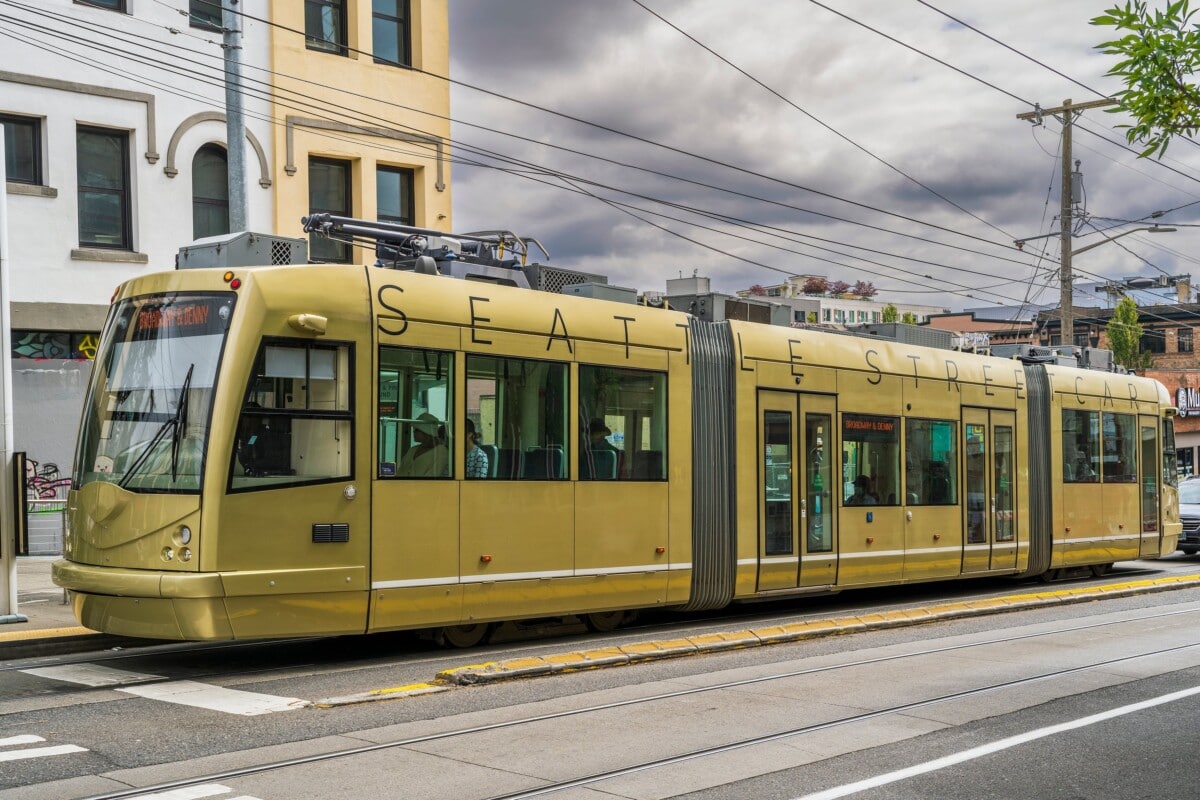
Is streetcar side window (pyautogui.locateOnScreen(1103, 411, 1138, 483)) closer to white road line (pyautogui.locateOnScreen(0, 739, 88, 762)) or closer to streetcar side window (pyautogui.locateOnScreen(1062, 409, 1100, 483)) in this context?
streetcar side window (pyautogui.locateOnScreen(1062, 409, 1100, 483))

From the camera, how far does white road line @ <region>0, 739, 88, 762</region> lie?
25.0 ft

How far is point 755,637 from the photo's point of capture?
13141 millimetres

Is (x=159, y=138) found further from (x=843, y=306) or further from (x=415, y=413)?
(x=843, y=306)

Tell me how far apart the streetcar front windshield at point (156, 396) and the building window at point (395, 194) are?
38.8 feet

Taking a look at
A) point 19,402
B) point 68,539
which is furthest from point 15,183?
point 68,539

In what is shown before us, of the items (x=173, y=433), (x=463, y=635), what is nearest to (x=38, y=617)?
(x=173, y=433)

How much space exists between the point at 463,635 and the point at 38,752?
5254 millimetres

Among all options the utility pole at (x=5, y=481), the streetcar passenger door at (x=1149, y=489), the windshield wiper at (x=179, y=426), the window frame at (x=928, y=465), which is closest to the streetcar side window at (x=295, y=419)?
the windshield wiper at (x=179, y=426)

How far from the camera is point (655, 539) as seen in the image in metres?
13.9

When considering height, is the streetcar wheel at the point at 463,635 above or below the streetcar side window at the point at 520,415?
below

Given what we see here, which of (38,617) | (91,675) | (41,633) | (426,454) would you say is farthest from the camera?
(38,617)

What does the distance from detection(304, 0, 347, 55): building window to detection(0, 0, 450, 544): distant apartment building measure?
3 centimetres

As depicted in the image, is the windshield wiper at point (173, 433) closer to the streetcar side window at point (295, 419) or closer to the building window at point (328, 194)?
the streetcar side window at point (295, 419)

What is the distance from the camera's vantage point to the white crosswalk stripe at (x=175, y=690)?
9359mm
